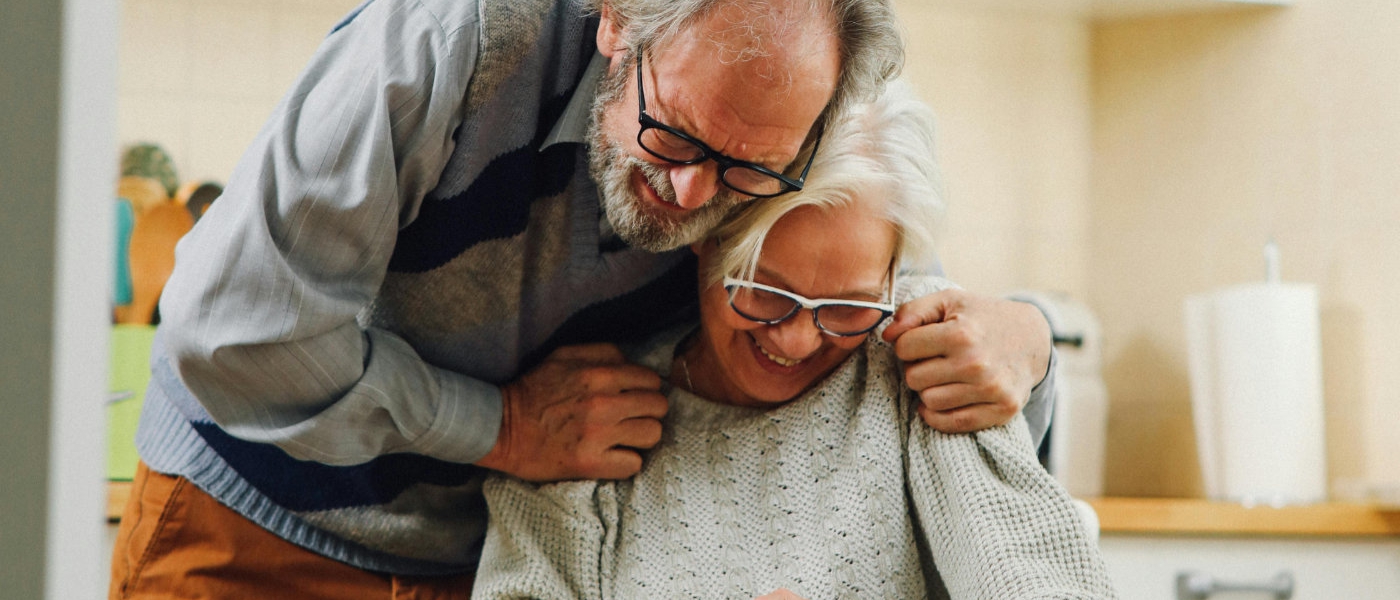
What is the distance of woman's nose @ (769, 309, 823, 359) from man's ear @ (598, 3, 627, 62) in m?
0.29

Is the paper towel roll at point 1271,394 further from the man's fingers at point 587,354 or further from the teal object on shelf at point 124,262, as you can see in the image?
the teal object on shelf at point 124,262

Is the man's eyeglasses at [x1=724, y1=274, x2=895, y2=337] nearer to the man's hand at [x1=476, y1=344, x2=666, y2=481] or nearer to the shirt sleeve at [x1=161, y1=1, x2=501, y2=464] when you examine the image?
the man's hand at [x1=476, y1=344, x2=666, y2=481]

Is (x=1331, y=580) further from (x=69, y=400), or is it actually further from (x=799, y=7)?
(x=69, y=400)

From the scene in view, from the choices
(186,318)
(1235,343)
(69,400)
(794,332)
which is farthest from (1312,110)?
(69,400)

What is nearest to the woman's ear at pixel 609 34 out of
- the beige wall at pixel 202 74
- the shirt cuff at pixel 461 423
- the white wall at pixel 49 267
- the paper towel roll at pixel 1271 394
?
the shirt cuff at pixel 461 423

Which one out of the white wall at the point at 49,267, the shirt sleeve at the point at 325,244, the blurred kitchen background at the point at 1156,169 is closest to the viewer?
the white wall at the point at 49,267

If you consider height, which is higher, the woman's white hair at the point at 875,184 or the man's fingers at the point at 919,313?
the woman's white hair at the point at 875,184

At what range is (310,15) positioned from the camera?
2.22 m

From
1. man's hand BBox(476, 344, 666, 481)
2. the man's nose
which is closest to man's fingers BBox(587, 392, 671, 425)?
man's hand BBox(476, 344, 666, 481)

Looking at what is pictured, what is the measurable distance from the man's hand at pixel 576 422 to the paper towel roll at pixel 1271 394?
1374mm

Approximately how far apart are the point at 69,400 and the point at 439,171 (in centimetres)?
86

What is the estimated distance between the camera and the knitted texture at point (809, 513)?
3.28 ft

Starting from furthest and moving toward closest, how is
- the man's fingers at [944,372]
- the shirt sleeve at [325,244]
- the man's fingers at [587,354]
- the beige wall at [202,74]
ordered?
the beige wall at [202,74]
the man's fingers at [587,354]
the man's fingers at [944,372]
the shirt sleeve at [325,244]

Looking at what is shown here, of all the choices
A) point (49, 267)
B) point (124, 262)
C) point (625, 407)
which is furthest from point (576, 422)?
point (124, 262)
